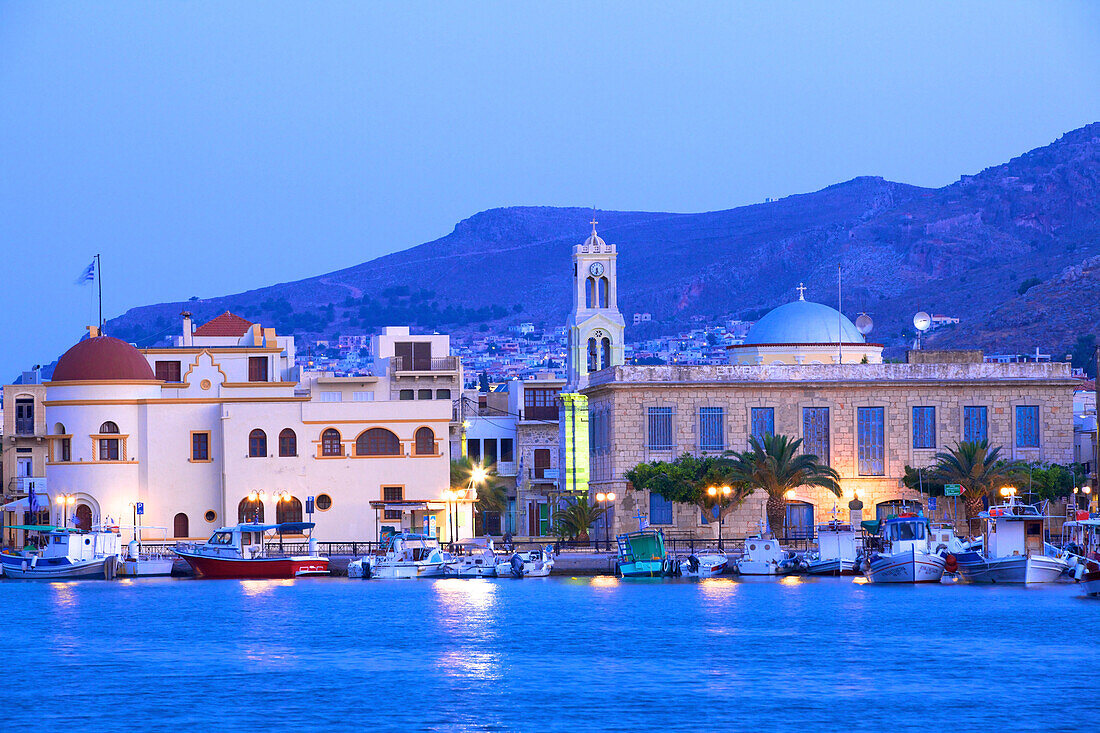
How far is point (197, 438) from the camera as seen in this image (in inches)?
2702

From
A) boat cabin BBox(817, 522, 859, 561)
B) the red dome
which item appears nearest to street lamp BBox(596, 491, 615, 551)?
boat cabin BBox(817, 522, 859, 561)

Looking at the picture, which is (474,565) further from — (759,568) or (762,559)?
(762,559)

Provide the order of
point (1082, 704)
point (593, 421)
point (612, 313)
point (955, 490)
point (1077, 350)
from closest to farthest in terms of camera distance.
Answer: point (1082, 704) → point (955, 490) → point (593, 421) → point (612, 313) → point (1077, 350)

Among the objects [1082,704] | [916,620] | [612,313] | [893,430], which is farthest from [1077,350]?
[1082,704]

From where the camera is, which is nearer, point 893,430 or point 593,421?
point 893,430

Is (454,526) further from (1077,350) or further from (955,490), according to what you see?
(1077,350)

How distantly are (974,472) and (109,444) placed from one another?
31288 millimetres

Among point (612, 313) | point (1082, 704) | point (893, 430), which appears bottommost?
point (1082, 704)

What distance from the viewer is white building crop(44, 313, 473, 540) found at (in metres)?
67.5

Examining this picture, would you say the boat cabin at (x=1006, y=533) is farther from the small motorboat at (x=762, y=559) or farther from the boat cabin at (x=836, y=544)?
the small motorboat at (x=762, y=559)

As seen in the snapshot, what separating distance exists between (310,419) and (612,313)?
19.5m

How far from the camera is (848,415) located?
66625 millimetres

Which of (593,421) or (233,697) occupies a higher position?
(593,421)

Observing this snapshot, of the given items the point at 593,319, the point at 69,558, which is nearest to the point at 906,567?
the point at 69,558
